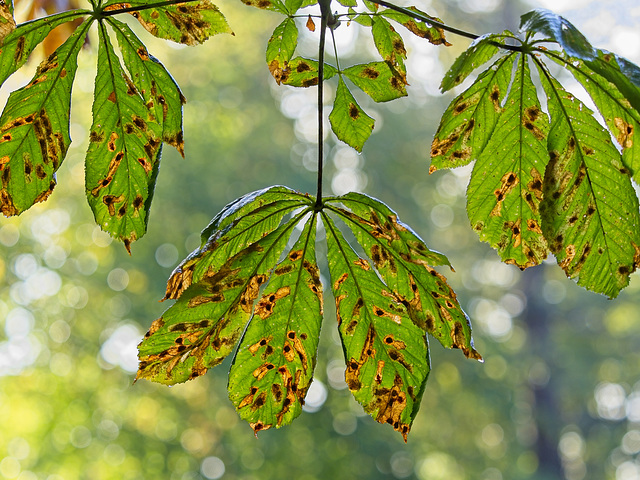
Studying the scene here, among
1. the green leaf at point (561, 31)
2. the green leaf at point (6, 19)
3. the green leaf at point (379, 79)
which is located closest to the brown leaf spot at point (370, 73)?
the green leaf at point (379, 79)

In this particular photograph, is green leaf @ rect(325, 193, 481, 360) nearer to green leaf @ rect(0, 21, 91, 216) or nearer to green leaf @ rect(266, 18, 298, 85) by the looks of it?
green leaf @ rect(266, 18, 298, 85)

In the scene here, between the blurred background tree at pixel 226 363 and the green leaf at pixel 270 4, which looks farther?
the blurred background tree at pixel 226 363

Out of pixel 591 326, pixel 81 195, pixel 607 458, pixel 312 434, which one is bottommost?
pixel 607 458

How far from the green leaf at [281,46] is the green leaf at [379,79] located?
0.06 metres

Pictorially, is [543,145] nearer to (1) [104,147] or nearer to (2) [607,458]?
(1) [104,147]

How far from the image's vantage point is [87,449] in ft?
18.8

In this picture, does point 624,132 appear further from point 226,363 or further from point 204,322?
point 226,363

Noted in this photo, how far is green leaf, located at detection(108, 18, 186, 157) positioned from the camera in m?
0.61

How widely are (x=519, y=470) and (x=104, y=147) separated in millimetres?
6911

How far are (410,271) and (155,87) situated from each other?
0.31m

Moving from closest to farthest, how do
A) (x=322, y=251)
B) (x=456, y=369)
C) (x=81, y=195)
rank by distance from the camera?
1. (x=322, y=251)
2. (x=81, y=195)
3. (x=456, y=369)

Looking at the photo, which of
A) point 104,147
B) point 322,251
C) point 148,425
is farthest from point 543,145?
point 148,425

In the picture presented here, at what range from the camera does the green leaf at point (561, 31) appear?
407mm

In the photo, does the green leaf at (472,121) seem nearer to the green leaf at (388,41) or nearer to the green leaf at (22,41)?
the green leaf at (388,41)
